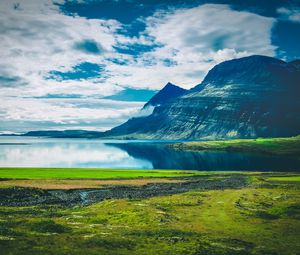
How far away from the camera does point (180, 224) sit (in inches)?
1606

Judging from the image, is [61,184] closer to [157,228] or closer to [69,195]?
[69,195]

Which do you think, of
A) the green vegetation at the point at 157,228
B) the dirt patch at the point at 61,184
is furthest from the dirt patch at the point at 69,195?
the green vegetation at the point at 157,228

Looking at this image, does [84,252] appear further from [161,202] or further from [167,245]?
[161,202]

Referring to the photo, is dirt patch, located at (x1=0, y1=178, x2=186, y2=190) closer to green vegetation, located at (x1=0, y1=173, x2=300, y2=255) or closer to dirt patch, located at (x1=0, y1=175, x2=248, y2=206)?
dirt patch, located at (x1=0, y1=175, x2=248, y2=206)

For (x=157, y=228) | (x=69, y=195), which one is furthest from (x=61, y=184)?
(x=157, y=228)

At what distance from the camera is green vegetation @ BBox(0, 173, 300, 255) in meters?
30.0

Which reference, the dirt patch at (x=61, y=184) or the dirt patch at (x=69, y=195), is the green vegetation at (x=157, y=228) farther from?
the dirt patch at (x=61, y=184)

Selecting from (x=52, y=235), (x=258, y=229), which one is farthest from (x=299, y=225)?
A: (x=52, y=235)

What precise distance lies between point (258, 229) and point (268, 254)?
9594mm

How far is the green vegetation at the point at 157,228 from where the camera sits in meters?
30.0

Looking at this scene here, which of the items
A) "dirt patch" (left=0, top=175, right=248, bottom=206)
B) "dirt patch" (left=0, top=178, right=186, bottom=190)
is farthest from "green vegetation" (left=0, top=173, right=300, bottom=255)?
"dirt patch" (left=0, top=178, right=186, bottom=190)

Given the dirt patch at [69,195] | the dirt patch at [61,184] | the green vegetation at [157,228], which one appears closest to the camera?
the green vegetation at [157,228]

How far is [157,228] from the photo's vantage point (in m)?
38.6

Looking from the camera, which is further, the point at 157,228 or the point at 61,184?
the point at 61,184
